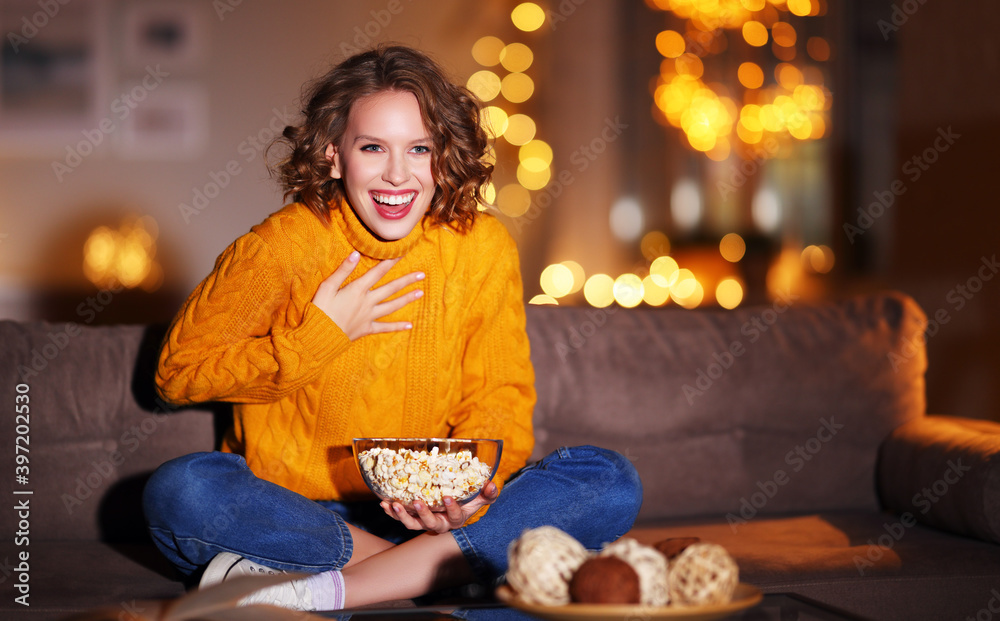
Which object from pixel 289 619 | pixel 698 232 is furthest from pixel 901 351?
pixel 698 232

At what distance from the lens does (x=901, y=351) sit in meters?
1.85

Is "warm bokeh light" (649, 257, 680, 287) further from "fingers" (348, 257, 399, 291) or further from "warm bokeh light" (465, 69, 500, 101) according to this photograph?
"fingers" (348, 257, 399, 291)

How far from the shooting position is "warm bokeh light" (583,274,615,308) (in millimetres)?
4004

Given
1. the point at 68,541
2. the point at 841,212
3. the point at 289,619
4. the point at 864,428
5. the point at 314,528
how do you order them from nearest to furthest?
the point at 289,619 < the point at 314,528 < the point at 68,541 < the point at 864,428 < the point at 841,212

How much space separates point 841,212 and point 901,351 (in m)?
2.48

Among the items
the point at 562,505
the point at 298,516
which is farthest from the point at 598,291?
the point at 298,516

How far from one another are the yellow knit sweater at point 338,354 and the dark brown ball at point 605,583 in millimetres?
624

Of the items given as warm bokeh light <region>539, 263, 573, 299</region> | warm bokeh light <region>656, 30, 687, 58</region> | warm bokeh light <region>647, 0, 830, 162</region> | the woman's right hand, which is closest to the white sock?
the woman's right hand

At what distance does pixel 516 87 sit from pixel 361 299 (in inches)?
109

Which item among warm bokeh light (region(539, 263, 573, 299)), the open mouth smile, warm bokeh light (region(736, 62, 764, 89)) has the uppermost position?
warm bokeh light (region(736, 62, 764, 89))

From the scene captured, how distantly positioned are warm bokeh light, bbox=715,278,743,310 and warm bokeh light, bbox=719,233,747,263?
0.12m

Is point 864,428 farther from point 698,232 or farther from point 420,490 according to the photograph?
point 698,232

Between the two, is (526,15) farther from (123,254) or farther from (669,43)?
(123,254)

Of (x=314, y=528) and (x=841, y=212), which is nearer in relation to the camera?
(x=314, y=528)
